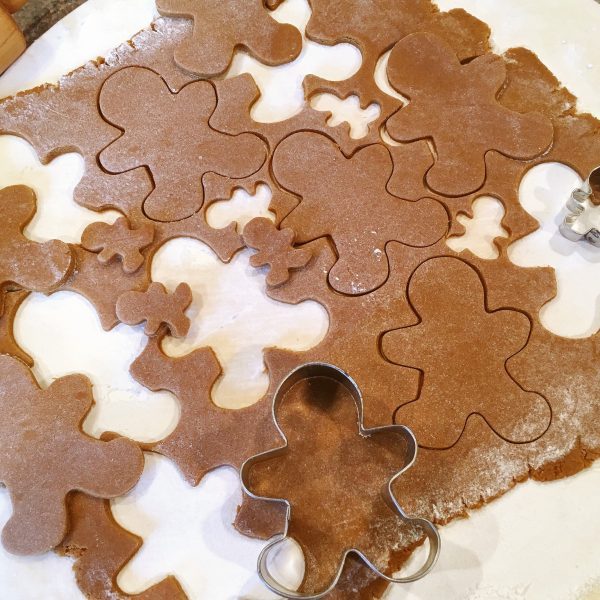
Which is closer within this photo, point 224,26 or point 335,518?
point 335,518

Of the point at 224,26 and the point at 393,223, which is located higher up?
the point at 224,26

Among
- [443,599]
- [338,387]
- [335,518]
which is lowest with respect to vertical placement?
[443,599]

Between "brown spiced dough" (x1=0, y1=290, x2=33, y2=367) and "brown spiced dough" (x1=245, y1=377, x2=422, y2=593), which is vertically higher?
"brown spiced dough" (x1=0, y1=290, x2=33, y2=367)

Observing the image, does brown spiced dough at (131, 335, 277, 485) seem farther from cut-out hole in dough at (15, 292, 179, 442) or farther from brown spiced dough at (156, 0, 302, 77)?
brown spiced dough at (156, 0, 302, 77)

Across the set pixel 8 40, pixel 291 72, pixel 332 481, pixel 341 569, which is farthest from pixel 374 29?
pixel 341 569

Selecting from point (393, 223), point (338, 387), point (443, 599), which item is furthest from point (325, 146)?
point (443, 599)

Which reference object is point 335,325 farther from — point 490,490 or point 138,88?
point 138,88

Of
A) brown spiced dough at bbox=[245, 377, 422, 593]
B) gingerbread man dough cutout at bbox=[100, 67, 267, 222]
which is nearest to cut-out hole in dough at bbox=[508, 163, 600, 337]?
brown spiced dough at bbox=[245, 377, 422, 593]

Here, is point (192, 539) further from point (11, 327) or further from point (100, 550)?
point (11, 327)
